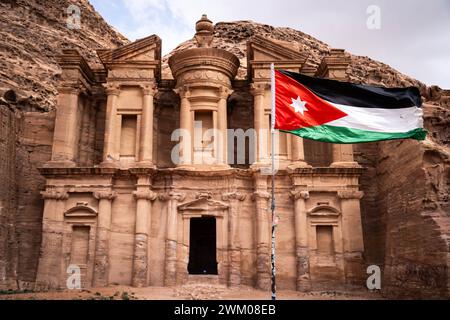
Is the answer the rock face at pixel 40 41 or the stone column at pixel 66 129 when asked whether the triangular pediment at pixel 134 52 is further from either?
the rock face at pixel 40 41

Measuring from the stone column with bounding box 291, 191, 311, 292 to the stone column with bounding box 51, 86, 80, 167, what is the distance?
1188 centimetres

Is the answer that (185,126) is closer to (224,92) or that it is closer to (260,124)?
(224,92)

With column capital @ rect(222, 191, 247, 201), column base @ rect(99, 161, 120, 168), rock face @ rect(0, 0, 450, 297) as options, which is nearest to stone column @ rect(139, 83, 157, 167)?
column base @ rect(99, 161, 120, 168)

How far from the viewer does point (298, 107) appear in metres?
15.0

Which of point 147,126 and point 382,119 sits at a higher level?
point 147,126

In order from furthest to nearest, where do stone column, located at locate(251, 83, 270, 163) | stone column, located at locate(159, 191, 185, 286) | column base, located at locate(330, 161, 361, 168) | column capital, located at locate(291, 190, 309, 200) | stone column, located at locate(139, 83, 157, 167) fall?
stone column, located at locate(139, 83, 157, 167) < stone column, located at locate(251, 83, 270, 163) < column base, located at locate(330, 161, 361, 168) < column capital, located at locate(291, 190, 309, 200) < stone column, located at locate(159, 191, 185, 286)

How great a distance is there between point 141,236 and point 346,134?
1253cm

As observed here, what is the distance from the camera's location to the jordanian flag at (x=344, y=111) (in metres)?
14.7

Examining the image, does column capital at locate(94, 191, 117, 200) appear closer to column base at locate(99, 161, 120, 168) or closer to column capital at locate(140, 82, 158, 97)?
column base at locate(99, 161, 120, 168)

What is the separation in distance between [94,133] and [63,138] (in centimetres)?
298

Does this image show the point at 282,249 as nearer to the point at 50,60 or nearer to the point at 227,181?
the point at 227,181

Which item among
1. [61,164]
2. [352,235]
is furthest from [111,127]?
[352,235]

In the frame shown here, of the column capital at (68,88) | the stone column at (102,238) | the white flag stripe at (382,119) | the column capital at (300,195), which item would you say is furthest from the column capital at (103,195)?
the white flag stripe at (382,119)

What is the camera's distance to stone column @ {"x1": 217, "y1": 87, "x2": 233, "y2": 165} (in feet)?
82.5
